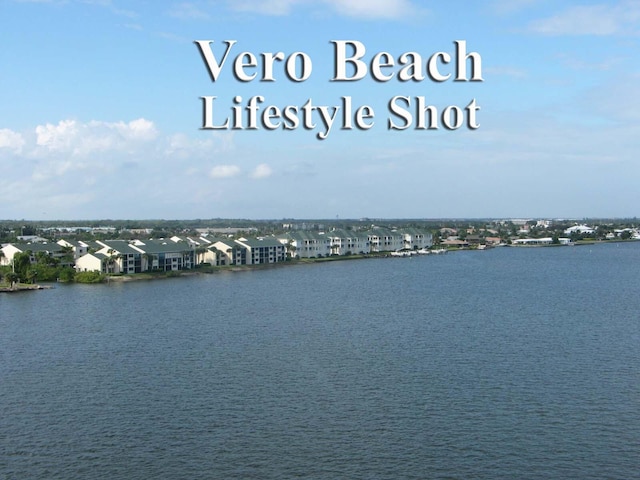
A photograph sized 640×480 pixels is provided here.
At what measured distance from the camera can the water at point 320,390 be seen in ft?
25.5

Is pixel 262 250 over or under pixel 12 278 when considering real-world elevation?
over

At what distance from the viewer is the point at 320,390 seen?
10.3 meters

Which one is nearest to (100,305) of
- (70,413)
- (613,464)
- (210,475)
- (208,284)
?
(208,284)

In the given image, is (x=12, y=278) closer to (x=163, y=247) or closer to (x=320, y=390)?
(x=163, y=247)

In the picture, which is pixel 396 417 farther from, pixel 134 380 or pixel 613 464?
pixel 134 380

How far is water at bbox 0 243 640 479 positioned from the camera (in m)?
7.78

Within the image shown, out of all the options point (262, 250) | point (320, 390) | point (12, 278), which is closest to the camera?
point (320, 390)

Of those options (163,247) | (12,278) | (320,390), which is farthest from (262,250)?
(320,390)

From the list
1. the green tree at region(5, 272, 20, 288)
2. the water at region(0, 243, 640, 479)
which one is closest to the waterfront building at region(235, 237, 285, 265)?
the green tree at region(5, 272, 20, 288)

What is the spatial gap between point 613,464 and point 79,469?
6.09 meters

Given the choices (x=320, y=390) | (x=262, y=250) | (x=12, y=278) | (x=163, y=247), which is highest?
(x=163, y=247)

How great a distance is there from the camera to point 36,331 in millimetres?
14938

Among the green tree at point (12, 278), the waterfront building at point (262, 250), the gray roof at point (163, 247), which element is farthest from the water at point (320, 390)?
the waterfront building at point (262, 250)

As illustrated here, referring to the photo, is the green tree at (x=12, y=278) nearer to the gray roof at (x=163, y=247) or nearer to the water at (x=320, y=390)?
the water at (x=320, y=390)
